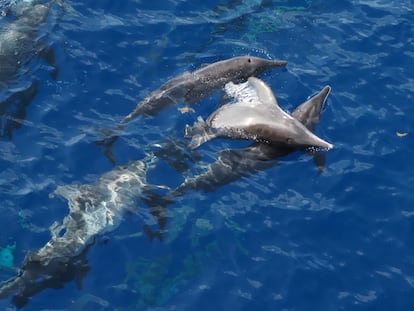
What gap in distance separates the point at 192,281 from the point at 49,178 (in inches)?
150

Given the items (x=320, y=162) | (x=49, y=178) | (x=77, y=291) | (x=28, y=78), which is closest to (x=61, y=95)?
(x=28, y=78)

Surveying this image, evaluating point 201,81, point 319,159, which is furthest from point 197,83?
point 319,159

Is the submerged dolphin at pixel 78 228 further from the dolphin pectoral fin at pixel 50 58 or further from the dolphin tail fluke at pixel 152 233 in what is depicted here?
the dolphin pectoral fin at pixel 50 58

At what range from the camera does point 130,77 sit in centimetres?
1541

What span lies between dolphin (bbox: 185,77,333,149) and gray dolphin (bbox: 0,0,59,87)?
4.48 metres

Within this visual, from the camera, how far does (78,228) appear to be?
12.2 m

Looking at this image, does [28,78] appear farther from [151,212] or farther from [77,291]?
[77,291]

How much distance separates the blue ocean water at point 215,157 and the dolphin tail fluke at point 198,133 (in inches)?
9.5

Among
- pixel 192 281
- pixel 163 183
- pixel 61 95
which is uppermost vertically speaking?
pixel 61 95

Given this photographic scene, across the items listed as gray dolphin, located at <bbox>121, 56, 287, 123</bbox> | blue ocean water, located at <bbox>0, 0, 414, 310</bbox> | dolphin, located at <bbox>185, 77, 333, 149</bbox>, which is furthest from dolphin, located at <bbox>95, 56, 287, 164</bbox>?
dolphin, located at <bbox>185, 77, 333, 149</bbox>

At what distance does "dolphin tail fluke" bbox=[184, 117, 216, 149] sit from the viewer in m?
13.9

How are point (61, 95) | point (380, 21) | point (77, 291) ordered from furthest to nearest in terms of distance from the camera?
point (380, 21), point (61, 95), point (77, 291)

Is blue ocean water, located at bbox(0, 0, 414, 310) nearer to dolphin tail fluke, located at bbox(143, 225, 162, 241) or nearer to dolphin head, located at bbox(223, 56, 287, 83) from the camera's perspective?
dolphin tail fluke, located at bbox(143, 225, 162, 241)

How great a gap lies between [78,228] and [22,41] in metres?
6.32
